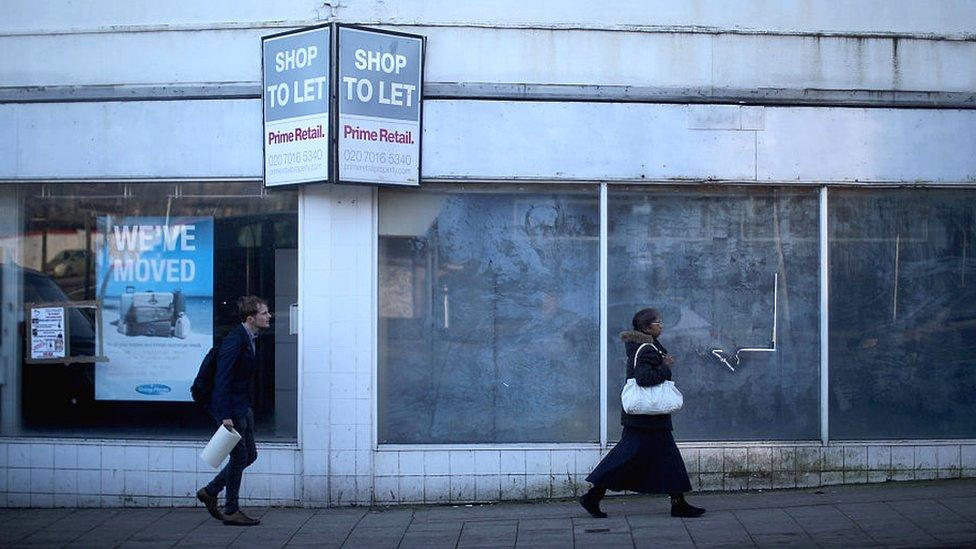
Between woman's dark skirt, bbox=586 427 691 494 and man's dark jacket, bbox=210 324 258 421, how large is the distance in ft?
9.76

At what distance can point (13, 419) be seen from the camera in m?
11.0

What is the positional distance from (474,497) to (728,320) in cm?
290

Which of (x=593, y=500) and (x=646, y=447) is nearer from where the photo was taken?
(x=646, y=447)

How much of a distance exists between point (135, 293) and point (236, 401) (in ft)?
7.21

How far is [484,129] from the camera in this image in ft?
34.4

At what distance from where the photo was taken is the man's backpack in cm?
937

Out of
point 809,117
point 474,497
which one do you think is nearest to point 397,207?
point 474,497

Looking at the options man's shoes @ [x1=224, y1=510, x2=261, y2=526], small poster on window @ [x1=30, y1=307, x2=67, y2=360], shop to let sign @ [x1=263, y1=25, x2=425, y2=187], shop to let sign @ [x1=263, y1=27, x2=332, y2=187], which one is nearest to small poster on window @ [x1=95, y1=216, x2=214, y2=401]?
small poster on window @ [x1=30, y1=307, x2=67, y2=360]

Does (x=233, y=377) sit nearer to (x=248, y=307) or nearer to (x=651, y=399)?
(x=248, y=307)

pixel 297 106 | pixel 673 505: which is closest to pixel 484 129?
pixel 297 106

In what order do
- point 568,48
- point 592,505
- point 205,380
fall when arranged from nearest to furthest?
point 205,380 → point 592,505 → point 568,48

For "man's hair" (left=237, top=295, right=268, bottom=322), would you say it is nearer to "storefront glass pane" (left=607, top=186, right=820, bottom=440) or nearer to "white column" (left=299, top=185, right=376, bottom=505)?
"white column" (left=299, top=185, right=376, bottom=505)

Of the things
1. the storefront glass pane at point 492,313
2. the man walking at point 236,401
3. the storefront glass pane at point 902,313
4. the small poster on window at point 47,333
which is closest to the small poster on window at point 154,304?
the small poster on window at point 47,333

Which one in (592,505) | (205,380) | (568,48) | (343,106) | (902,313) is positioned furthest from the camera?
(902,313)
